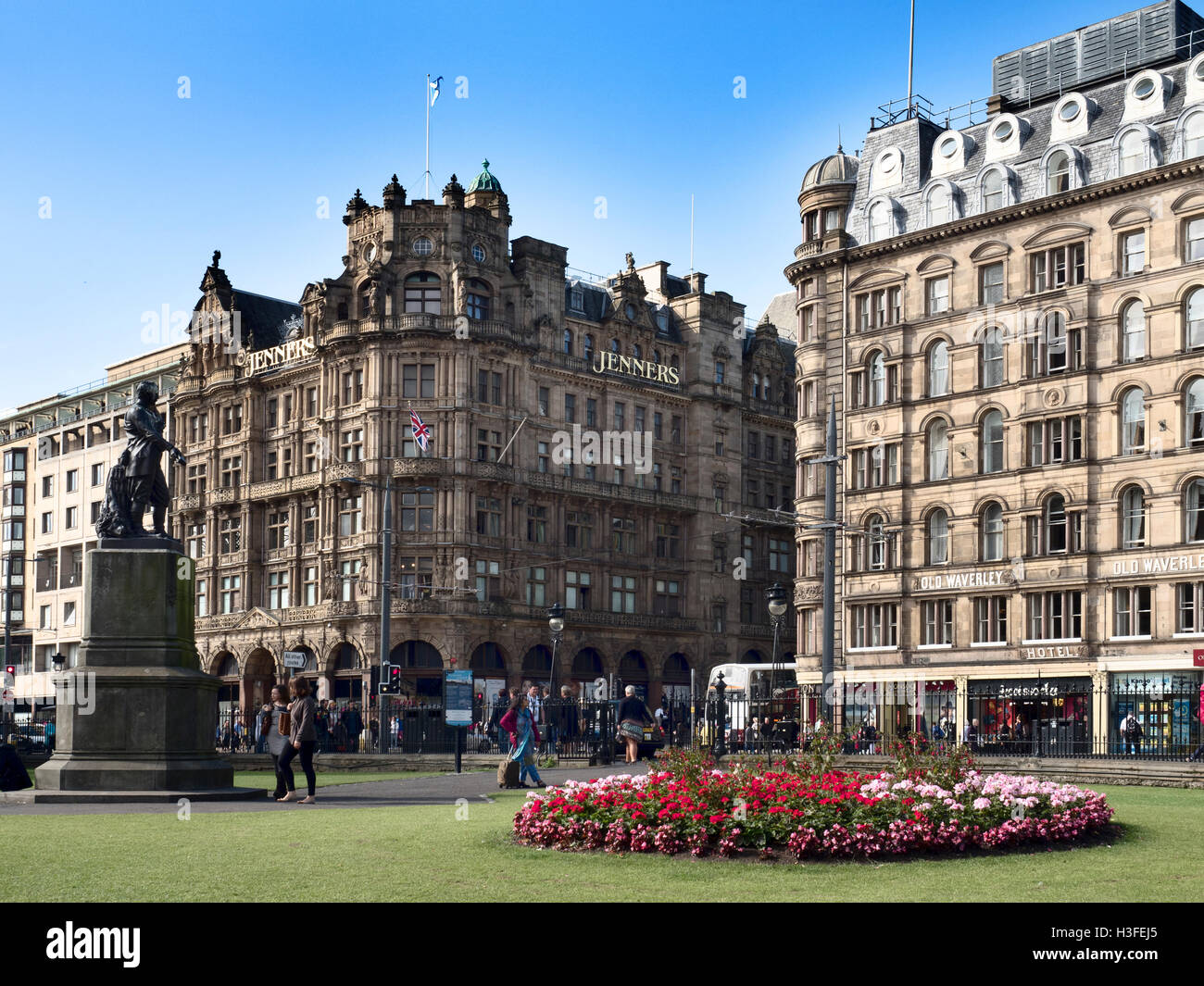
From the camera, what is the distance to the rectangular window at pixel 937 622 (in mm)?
60281

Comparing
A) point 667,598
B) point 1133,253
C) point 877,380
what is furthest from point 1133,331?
point 667,598

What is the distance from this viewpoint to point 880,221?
65.0m

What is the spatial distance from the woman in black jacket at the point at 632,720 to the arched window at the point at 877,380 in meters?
30.5

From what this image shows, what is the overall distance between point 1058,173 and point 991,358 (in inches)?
282

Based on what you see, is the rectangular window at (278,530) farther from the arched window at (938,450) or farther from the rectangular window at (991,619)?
the rectangular window at (991,619)

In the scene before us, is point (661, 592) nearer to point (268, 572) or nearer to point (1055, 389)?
point (268, 572)

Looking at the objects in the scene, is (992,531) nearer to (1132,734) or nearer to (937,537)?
(937,537)

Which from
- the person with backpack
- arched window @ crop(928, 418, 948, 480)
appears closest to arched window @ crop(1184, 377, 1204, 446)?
Answer: arched window @ crop(928, 418, 948, 480)

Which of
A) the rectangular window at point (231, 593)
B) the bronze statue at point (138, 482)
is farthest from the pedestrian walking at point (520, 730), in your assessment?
the rectangular window at point (231, 593)

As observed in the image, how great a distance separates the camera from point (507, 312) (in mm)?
76625

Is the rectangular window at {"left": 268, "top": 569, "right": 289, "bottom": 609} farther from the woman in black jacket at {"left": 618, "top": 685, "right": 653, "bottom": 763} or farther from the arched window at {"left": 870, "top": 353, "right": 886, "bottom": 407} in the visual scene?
the woman in black jacket at {"left": 618, "top": 685, "right": 653, "bottom": 763}

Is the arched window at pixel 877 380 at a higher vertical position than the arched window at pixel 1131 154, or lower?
lower

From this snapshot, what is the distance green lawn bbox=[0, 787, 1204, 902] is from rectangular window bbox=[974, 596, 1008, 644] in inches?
1573
